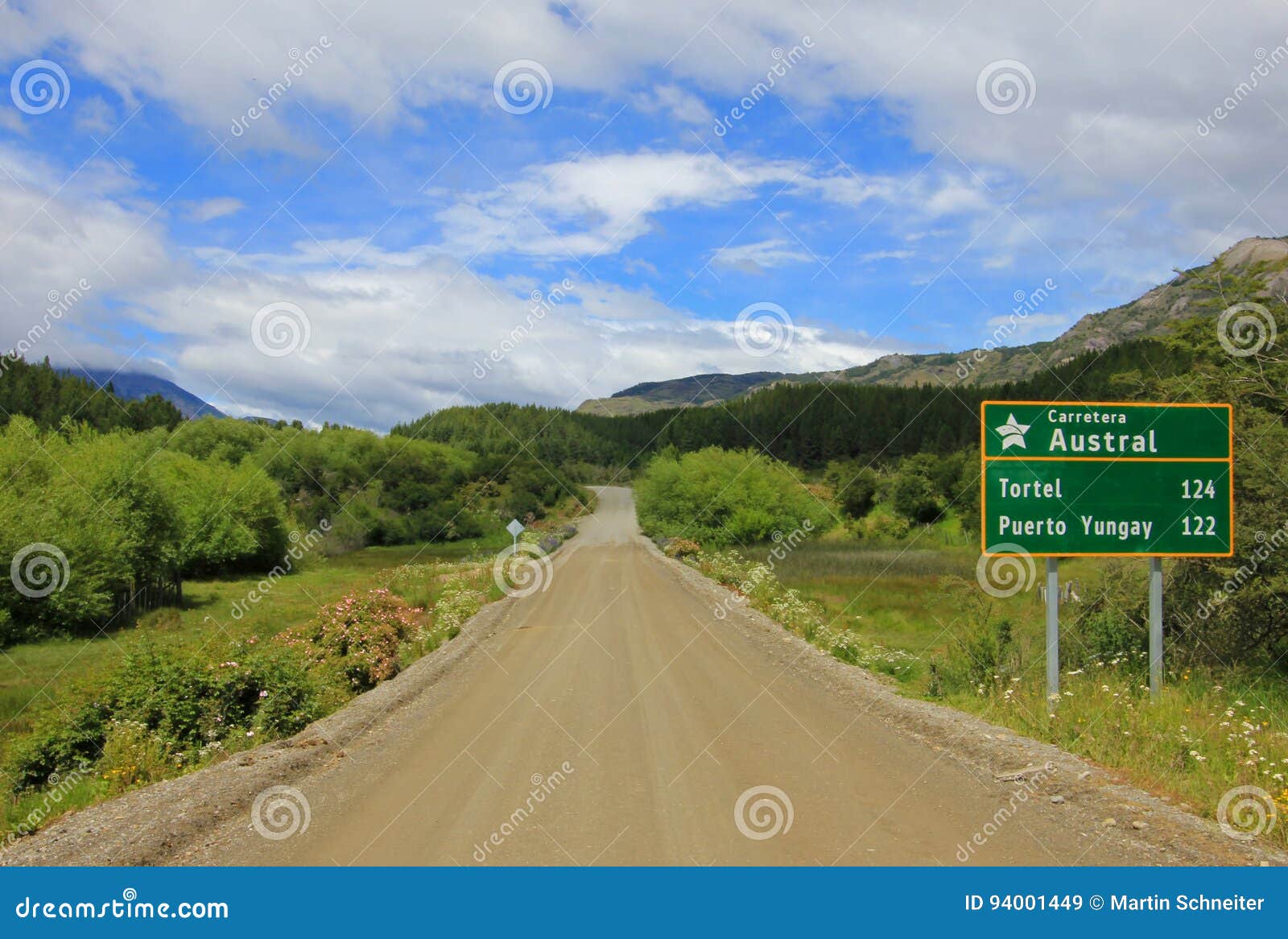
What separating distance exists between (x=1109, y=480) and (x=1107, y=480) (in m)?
0.03

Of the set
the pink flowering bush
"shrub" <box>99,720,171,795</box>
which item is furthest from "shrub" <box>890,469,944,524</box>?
"shrub" <box>99,720,171,795</box>

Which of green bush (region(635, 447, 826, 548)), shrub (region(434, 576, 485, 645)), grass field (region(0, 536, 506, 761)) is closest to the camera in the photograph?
grass field (region(0, 536, 506, 761))

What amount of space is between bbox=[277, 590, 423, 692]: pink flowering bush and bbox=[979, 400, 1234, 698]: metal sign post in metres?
10.5

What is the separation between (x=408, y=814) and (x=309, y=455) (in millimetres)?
102967

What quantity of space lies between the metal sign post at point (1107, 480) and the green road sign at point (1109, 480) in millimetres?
10

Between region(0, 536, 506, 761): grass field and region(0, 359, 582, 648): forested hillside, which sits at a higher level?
region(0, 359, 582, 648): forested hillside

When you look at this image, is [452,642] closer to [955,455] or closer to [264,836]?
[264,836]

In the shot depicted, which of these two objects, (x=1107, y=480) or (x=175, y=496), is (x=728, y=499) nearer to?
(x=175, y=496)

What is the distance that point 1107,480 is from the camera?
10.6 metres

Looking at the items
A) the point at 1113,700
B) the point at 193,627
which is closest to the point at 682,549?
the point at 193,627

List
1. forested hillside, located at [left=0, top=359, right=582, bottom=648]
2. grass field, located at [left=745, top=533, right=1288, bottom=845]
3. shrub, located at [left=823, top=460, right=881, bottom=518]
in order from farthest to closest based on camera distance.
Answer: shrub, located at [left=823, top=460, right=881, bottom=518]
forested hillside, located at [left=0, top=359, right=582, bottom=648]
grass field, located at [left=745, top=533, right=1288, bottom=845]

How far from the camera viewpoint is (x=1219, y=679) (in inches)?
445

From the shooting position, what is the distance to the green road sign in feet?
34.3

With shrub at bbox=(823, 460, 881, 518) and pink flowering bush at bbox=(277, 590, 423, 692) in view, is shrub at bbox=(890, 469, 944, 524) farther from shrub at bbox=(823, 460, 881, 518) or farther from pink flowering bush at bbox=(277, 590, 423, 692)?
pink flowering bush at bbox=(277, 590, 423, 692)
